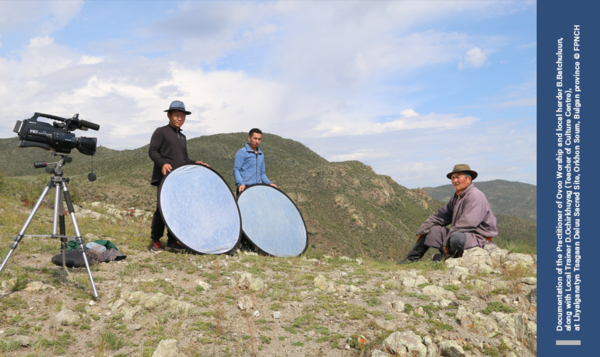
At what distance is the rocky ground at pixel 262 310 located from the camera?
3.41m

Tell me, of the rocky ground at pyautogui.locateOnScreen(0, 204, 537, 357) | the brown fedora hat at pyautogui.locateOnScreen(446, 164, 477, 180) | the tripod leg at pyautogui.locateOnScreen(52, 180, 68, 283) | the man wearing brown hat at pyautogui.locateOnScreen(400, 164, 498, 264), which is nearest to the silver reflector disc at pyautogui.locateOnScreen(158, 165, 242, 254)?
the rocky ground at pyautogui.locateOnScreen(0, 204, 537, 357)

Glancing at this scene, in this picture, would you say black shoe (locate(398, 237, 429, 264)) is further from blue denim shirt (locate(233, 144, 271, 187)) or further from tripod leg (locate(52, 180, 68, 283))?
tripod leg (locate(52, 180, 68, 283))

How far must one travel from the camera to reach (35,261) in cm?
517

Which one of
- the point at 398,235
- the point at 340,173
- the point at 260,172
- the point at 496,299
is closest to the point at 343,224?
the point at 398,235

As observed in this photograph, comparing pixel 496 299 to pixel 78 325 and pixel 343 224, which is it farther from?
pixel 343 224

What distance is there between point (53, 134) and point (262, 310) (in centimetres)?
337

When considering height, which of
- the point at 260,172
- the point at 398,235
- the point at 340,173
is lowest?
the point at 398,235

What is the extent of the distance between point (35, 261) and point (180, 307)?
9.27ft

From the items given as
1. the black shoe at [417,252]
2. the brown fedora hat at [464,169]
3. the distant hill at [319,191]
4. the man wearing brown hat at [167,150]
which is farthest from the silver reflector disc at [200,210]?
the distant hill at [319,191]

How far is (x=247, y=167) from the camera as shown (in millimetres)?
8047

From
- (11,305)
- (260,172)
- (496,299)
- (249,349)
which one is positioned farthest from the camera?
(260,172)

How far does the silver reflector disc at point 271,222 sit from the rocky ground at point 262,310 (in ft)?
5.35

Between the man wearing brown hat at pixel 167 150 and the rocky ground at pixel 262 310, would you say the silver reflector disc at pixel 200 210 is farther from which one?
the rocky ground at pixel 262 310

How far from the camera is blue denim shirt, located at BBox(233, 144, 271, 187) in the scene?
7.92 metres
